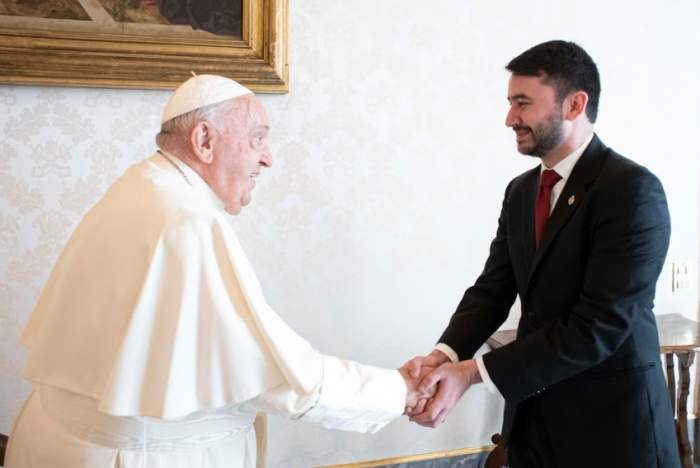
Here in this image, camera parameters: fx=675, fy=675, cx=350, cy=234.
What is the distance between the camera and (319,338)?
115 inches

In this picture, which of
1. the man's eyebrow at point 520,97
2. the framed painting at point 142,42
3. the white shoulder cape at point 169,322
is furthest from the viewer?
the framed painting at point 142,42

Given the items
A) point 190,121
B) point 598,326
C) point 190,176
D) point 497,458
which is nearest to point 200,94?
point 190,121

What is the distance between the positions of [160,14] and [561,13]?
1.74 meters

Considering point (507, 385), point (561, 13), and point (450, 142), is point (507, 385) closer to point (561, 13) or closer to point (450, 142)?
point (450, 142)

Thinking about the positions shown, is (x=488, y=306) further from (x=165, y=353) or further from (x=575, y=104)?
(x=165, y=353)

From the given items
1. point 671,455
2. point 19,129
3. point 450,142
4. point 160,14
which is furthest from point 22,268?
point 671,455

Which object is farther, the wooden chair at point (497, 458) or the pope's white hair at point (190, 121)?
the wooden chair at point (497, 458)

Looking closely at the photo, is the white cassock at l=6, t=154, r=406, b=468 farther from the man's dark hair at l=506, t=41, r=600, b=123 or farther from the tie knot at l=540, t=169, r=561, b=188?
the man's dark hair at l=506, t=41, r=600, b=123

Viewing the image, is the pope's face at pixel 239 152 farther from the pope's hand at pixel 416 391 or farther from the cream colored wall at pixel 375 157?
the cream colored wall at pixel 375 157

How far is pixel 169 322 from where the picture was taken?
145 cm

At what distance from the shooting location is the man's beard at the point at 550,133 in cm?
184

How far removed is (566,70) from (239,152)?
0.92m

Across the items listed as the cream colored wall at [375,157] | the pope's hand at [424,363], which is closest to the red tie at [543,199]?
the pope's hand at [424,363]

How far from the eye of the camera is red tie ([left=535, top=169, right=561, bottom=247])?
72.7 inches
